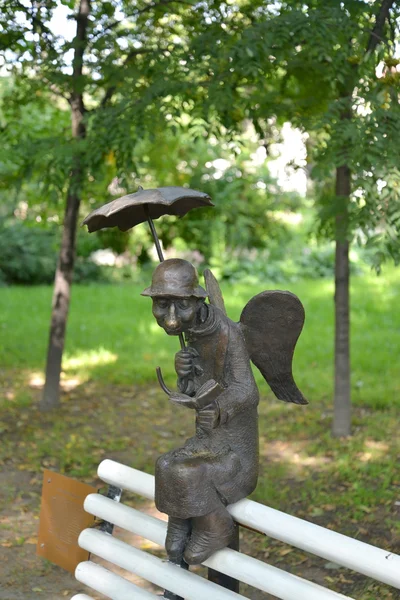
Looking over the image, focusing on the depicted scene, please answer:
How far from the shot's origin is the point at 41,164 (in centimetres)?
555

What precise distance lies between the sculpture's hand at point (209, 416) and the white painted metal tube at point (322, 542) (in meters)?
0.37

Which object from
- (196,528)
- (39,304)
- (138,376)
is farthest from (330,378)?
(39,304)

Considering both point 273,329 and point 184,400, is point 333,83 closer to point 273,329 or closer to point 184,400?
point 273,329

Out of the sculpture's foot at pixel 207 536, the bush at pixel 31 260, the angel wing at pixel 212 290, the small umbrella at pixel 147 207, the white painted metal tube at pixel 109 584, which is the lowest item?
the white painted metal tube at pixel 109 584

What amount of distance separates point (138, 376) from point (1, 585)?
13.2 ft

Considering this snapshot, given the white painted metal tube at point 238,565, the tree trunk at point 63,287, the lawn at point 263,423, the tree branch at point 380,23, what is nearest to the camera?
the white painted metal tube at point 238,565

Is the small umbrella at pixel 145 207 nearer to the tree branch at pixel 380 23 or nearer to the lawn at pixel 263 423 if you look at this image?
the lawn at pixel 263 423

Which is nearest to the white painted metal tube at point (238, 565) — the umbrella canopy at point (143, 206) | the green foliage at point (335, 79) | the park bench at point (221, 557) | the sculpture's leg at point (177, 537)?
the park bench at point (221, 557)

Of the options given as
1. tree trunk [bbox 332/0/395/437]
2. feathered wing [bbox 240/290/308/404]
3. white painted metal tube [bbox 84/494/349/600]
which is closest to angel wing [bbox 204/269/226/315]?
feathered wing [bbox 240/290/308/404]

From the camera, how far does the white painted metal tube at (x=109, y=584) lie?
2924 millimetres

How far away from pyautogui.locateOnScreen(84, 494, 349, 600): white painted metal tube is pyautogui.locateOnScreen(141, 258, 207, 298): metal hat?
979 millimetres

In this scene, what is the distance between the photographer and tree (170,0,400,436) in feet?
13.6

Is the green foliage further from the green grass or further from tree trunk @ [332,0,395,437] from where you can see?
the green grass

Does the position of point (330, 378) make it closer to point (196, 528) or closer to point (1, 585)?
point (1, 585)
